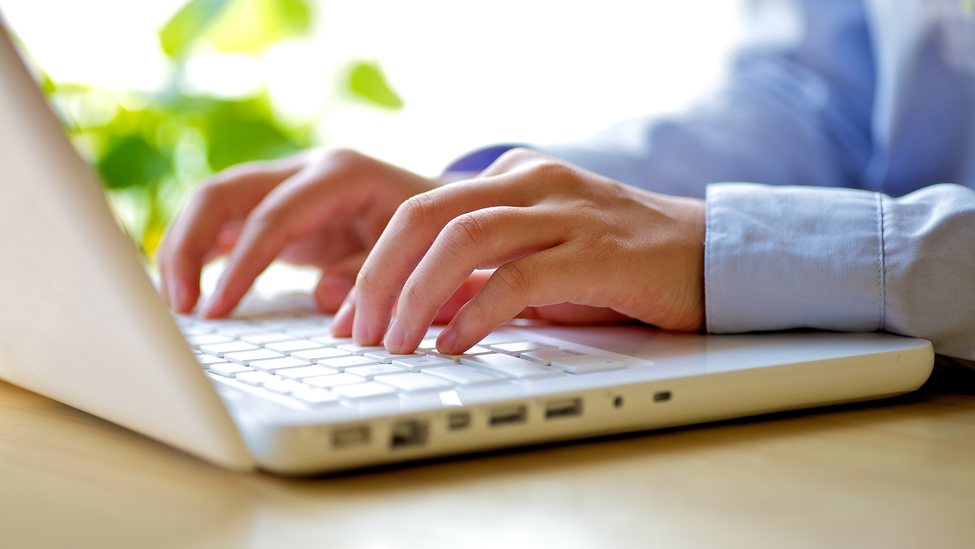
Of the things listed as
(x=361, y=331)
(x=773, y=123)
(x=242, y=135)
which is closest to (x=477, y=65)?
(x=242, y=135)

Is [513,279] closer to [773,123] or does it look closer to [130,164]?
[773,123]

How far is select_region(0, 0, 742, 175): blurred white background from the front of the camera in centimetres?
215

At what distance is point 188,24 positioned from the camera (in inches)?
72.6

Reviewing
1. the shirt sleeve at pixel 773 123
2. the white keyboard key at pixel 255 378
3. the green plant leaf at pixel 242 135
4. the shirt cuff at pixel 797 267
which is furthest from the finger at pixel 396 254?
the green plant leaf at pixel 242 135

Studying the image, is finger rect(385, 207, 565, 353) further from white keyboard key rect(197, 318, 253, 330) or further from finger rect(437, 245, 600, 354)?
white keyboard key rect(197, 318, 253, 330)

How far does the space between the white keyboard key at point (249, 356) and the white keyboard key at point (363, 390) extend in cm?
13

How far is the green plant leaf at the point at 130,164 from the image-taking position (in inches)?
70.6

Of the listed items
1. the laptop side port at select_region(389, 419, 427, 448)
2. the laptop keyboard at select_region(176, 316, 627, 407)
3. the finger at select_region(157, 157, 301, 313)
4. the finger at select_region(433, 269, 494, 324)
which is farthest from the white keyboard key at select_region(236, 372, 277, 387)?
the finger at select_region(157, 157, 301, 313)

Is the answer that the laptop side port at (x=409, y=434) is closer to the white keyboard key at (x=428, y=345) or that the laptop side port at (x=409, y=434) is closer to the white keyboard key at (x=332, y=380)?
the white keyboard key at (x=332, y=380)

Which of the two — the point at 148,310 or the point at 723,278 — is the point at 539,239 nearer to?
the point at 723,278

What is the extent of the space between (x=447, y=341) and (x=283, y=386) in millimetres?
123

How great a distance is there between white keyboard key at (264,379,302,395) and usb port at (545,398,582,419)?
5.2 inches

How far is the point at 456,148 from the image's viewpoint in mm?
2416

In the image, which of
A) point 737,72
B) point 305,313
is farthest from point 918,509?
→ point 737,72
